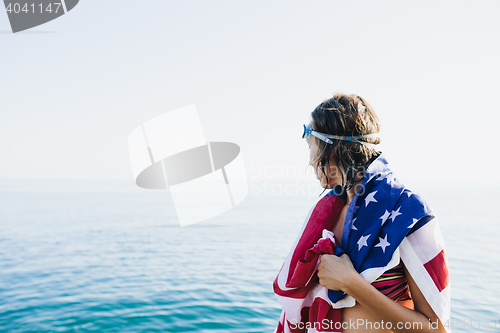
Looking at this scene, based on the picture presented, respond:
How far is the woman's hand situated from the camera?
1369 millimetres

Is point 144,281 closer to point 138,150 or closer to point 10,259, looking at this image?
point 138,150

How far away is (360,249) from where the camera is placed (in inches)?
57.2

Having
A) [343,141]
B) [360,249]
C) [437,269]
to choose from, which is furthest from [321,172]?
[437,269]

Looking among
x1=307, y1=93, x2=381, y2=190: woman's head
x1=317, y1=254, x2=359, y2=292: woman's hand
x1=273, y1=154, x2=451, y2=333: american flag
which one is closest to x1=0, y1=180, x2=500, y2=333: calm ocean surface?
x1=273, y1=154, x2=451, y2=333: american flag

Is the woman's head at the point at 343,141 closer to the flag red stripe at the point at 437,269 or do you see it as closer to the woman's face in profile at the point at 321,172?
the woman's face in profile at the point at 321,172

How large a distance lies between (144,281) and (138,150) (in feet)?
12.0

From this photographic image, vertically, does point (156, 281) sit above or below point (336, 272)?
below

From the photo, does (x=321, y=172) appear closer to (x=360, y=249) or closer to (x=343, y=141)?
(x=343, y=141)

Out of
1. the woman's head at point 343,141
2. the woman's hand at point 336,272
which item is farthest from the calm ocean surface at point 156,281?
the woman's head at point 343,141

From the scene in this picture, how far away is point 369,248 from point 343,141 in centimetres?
51

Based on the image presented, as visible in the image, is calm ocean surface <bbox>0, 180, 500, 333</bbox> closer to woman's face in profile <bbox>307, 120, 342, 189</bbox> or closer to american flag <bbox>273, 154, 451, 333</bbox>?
american flag <bbox>273, 154, 451, 333</bbox>

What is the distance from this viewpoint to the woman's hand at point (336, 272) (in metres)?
1.37

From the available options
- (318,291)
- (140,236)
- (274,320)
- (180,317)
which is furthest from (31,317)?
(140,236)

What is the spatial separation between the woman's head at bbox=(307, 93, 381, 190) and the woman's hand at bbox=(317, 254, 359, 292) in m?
0.36
